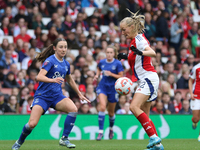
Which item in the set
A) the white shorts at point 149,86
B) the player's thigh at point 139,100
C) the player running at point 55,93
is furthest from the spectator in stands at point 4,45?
the player's thigh at point 139,100

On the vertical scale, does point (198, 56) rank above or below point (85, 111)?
above

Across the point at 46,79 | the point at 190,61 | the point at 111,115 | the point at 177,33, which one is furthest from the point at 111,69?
the point at 177,33

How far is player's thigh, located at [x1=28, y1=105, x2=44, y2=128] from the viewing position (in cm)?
671

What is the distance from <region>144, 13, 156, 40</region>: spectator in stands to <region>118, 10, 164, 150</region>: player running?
992 centimetres

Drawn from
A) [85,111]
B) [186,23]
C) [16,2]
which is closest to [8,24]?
[16,2]

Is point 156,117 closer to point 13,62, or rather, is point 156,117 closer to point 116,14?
point 13,62

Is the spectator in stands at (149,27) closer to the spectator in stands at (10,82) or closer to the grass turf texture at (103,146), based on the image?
the spectator in stands at (10,82)

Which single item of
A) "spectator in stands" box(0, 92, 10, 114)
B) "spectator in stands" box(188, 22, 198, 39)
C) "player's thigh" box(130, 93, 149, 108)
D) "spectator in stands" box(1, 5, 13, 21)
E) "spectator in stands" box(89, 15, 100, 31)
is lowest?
"spectator in stands" box(0, 92, 10, 114)

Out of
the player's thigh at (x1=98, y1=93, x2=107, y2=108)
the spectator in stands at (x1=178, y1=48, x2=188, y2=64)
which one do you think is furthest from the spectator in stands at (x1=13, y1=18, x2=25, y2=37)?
the spectator in stands at (x1=178, y1=48, x2=188, y2=64)

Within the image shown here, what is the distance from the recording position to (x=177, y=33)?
55.6 feet

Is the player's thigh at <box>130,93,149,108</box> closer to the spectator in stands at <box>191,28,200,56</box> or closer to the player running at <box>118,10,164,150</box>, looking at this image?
the player running at <box>118,10,164,150</box>

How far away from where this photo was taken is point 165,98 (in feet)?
44.2

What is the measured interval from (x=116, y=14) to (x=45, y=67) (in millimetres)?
10922

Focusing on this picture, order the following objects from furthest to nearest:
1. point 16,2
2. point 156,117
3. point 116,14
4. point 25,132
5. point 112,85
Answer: point 116,14 < point 16,2 < point 156,117 < point 112,85 < point 25,132
